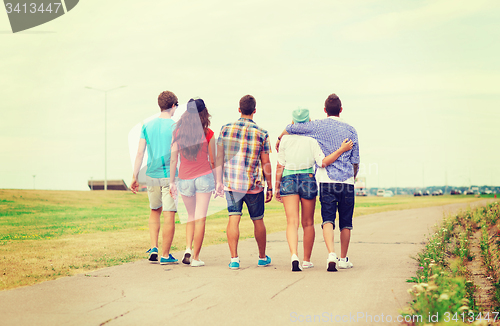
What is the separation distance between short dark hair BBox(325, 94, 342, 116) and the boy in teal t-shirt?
239 cm

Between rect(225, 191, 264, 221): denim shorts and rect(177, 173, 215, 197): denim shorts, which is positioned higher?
rect(177, 173, 215, 197): denim shorts

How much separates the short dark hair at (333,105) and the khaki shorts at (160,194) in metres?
2.70

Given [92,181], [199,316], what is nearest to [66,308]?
[199,316]

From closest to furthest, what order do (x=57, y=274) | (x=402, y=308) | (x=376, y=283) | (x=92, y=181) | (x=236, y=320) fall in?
1. (x=236, y=320)
2. (x=402, y=308)
3. (x=376, y=283)
4. (x=57, y=274)
5. (x=92, y=181)

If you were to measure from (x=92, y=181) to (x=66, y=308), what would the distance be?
227 feet

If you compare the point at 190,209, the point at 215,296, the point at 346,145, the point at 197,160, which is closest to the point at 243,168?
the point at 197,160

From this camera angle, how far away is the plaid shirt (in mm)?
6820

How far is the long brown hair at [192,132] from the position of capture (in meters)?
7.04

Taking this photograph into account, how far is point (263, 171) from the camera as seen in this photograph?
690 centimetres

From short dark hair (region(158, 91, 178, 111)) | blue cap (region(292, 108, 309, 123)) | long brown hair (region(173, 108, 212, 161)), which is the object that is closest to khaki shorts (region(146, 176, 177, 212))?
long brown hair (region(173, 108, 212, 161))

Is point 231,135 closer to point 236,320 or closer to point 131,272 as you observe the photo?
point 131,272

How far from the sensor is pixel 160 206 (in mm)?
7680

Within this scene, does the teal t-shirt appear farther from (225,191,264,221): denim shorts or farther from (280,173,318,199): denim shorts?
(280,173,318,199): denim shorts

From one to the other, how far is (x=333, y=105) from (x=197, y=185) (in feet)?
7.58
